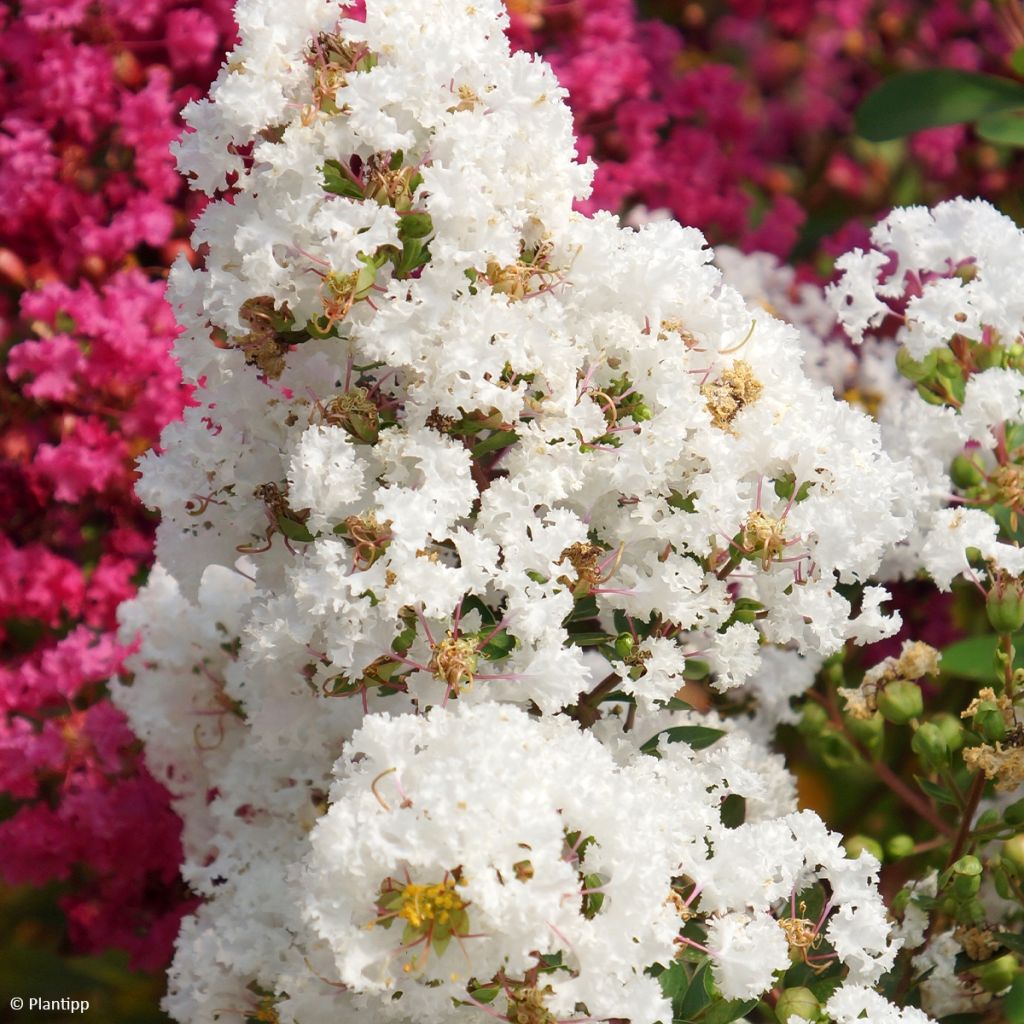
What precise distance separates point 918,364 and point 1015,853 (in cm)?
36

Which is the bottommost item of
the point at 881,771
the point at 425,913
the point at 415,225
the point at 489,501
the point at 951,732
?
the point at 881,771

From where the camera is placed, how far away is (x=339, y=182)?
0.87 meters

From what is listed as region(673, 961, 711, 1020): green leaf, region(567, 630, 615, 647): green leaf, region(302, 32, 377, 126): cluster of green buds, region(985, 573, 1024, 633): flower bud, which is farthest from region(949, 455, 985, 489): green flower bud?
region(302, 32, 377, 126): cluster of green buds

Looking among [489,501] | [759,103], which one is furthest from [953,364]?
[759,103]

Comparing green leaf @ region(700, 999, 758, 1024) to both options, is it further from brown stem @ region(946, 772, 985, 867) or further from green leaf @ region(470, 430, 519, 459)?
green leaf @ region(470, 430, 519, 459)

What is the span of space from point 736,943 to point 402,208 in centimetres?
48

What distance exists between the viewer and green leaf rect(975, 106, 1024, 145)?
1.33 meters

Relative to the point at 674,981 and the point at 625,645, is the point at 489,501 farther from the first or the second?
the point at 674,981

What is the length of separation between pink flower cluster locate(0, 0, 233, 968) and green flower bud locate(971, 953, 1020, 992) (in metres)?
0.72

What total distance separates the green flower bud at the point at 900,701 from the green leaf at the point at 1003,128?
0.56 m

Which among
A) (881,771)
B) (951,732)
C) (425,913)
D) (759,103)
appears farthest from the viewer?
(759,103)

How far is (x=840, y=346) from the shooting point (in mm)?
1457

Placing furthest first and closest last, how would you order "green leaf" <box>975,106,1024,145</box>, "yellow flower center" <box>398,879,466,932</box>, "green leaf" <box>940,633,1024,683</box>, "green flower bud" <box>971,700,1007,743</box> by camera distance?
1. "green leaf" <box>975,106,1024,145</box>
2. "green leaf" <box>940,633,1024,683</box>
3. "green flower bud" <box>971,700,1007,743</box>
4. "yellow flower center" <box>398,879,466,932</box>

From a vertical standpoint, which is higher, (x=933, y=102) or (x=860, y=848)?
(x=933, y=102)
